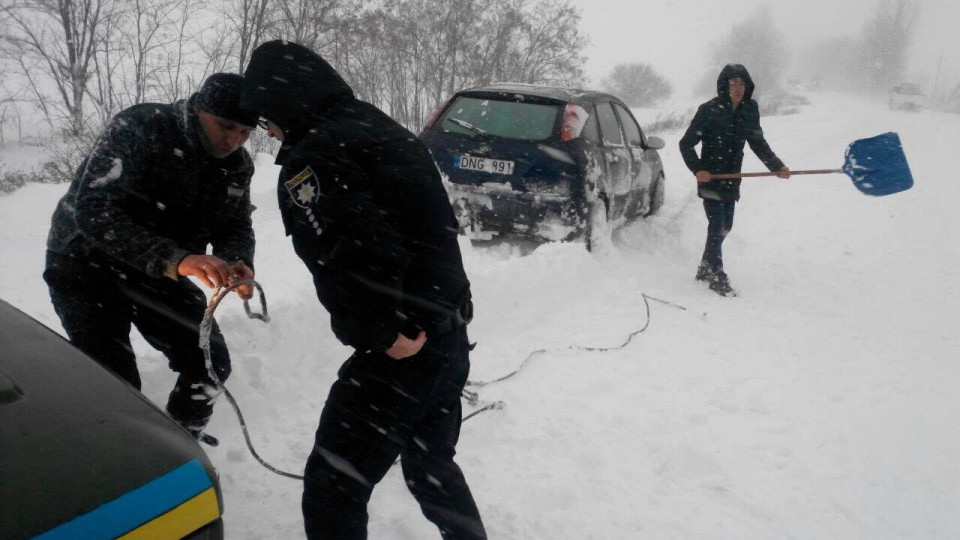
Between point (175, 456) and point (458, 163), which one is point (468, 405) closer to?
point (175, 456)

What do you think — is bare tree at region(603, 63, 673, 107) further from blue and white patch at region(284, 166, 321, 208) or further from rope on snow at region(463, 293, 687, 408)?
blue and white patch at region(284, 166, 321, 208)

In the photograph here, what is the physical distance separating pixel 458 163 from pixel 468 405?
2.64m

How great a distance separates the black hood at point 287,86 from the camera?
145 centimetres

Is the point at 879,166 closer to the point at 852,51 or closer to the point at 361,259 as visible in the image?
the point at 361,259

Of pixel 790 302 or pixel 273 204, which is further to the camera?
pixel 273 204

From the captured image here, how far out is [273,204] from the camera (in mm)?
6617

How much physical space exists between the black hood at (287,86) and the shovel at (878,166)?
4513mm

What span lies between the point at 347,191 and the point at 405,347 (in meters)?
0.44

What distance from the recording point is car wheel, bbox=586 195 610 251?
202 inches

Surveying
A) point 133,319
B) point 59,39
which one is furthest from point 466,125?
point 59,39

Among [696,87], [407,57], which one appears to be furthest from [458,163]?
[696,87]

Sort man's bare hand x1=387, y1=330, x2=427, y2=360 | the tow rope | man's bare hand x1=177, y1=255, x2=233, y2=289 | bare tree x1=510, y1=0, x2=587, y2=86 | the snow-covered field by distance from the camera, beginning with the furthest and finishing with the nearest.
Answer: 1. bare tree x1=510, y1=0, x2=587, y2=86
2. the snow-covered field
3. the tow rope
4. man's bare hand x1=177, y1=255, x2=233, y2=289
5. man's bare hand x1=387, y1=330, x2=427, y2=360

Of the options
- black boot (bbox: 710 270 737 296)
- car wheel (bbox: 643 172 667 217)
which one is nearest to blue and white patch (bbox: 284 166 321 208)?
black boot (bbox: 710 270 737 296)

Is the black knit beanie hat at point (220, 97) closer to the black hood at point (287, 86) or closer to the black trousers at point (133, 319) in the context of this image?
the black hood at point (287, 86)
